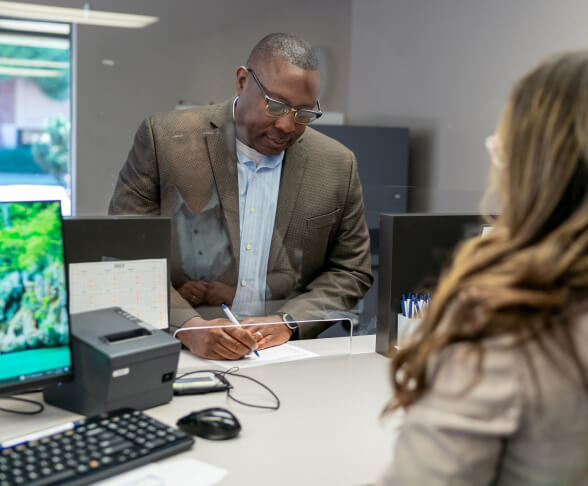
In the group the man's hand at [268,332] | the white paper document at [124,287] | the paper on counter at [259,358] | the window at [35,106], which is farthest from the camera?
the window at [35,106]

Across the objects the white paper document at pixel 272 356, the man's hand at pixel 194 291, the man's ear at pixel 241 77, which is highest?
the man's ear at pixel 241 77

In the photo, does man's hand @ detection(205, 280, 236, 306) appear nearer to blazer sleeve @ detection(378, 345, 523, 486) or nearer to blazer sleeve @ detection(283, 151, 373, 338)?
blazer sleeve @ detection(283, 151, 373, 338)

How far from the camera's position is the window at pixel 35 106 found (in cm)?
294

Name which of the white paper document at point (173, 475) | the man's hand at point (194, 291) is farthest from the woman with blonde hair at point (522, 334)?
the man's hand at point (194, 291)

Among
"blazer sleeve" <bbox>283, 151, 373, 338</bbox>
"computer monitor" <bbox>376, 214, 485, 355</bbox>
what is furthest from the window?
"computer monitor" <bbox>376, 214, 485, 355</bbox>

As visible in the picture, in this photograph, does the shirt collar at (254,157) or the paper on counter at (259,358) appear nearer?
the paper on counter at (259,358)

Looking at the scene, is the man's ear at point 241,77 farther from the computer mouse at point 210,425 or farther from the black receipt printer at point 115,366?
the computer mouse at point 210,425

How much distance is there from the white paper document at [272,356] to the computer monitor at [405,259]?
0.20m

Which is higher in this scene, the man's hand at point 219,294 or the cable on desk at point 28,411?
the man's hand at point 219,294

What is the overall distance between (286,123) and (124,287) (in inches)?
27.6

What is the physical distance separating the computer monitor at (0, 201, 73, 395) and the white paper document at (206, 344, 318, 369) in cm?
43

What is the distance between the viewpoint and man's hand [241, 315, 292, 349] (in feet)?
5.17

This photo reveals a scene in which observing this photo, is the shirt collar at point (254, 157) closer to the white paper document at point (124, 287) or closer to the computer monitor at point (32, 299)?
the white paper document at point (124, 287)

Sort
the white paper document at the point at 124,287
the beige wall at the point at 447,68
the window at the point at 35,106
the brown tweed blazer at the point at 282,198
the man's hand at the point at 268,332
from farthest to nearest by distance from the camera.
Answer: the window at the point at 35,106 < the beige wall at the point at 447,68 < the brown tweed blazer at the point at 282,198 < the man's hand at the point at 268,332 < the white paper document at the point at 124,287
